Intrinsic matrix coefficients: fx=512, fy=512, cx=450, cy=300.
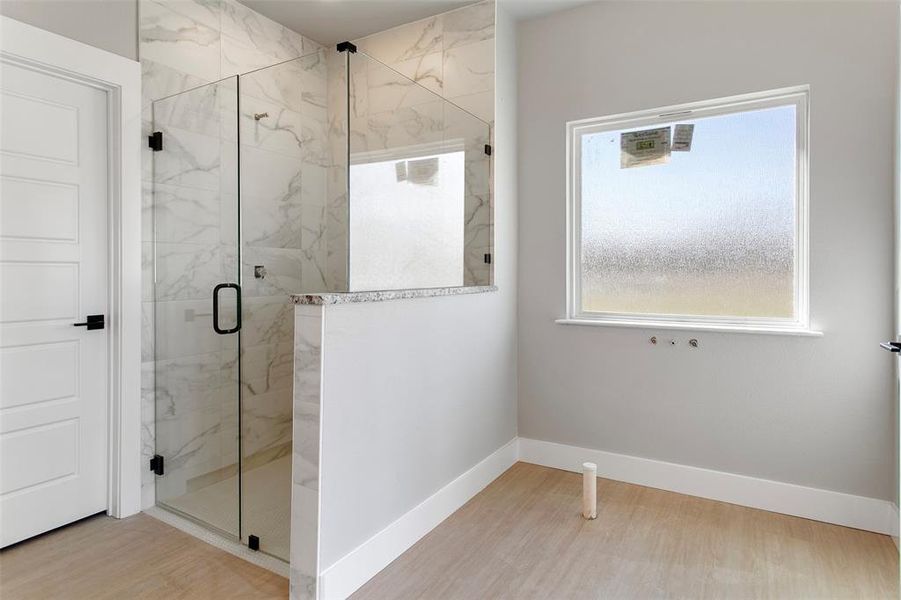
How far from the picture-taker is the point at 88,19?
2.22 metres

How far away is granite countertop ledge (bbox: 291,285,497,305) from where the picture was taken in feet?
5.61

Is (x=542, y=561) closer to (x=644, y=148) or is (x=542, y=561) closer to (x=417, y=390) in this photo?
(x=417, y=390)

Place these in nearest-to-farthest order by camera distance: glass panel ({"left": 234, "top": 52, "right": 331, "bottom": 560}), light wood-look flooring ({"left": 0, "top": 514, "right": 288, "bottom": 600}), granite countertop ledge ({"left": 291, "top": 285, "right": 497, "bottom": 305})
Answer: granite countertop ledge ({"left": 291, "top": 285, "right": 497, "bottom": 305}) < light wood-look flooring ({"left": 0, "top": 514, "right": 288, "bottom": 600}) < glass panel ({"left": 234, "top": 52, "right": 331, "bottom": 560})

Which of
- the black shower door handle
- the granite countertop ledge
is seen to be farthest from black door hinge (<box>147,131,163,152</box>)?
the granite countertop ledge

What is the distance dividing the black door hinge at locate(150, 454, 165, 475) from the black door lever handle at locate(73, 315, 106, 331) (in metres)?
0.68

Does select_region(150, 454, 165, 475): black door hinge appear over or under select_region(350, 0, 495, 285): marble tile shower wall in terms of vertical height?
under

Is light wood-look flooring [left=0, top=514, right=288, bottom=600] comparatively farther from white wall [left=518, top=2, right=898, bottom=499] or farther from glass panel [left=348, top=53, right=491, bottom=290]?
white wall [left=518, top=2, right=898, bottom=499]

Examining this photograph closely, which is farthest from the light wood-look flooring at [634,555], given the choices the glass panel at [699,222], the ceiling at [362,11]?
the ceiling at [362,11]

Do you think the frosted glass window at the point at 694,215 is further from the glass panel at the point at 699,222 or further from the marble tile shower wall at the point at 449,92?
the marble tile shower wall at the point at 449,92

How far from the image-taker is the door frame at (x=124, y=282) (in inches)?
92.7

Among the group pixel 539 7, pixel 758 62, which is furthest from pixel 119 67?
pixel 758 62

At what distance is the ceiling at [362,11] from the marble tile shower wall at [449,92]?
3.1 inches

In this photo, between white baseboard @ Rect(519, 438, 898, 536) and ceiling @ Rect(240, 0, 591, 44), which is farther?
ceiling @ Rect(240, 0, 591, 44)

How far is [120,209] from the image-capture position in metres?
2.36
